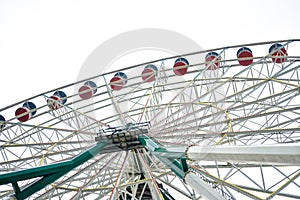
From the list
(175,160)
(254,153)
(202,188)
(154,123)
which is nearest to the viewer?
(254,153)

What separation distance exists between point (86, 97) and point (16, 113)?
540 cm

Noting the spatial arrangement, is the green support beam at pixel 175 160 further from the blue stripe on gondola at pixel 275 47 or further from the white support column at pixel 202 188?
the blue stripe on gondola at pixel 275 47

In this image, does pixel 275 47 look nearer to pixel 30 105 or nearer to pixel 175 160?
pixel 175 160

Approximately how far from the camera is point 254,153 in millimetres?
5863

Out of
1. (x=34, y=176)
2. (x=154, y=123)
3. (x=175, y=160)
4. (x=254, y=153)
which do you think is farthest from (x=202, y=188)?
(x=154, y=123)

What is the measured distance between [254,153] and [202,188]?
255cm

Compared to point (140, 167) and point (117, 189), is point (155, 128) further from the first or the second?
point (117, 189)

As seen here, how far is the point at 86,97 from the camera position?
22656 mm

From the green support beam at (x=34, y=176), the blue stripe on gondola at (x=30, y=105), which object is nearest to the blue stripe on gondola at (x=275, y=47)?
the green support beam at (x=34, y=176)

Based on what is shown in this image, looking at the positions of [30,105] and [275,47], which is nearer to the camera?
[275,47]

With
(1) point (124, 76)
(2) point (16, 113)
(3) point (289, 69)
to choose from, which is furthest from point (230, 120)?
(2) point (16, 113)

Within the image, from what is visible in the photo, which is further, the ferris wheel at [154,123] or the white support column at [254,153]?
the ferris wheel at [154,123]

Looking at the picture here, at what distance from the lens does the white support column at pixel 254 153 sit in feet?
16.2

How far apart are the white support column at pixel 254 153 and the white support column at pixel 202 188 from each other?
2.10 ft
